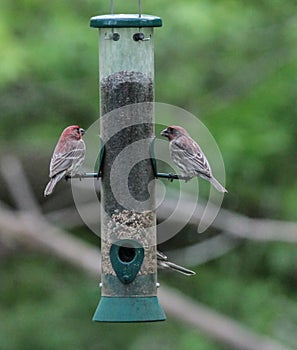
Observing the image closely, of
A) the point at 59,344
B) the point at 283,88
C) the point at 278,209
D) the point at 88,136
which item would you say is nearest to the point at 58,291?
the point at 59,344

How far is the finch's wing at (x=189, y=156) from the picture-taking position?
25.5ft

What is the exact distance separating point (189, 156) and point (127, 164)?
1.63 ft

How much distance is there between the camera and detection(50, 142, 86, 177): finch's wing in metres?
7.51

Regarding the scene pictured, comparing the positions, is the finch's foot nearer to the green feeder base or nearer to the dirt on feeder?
the dirt on feeder

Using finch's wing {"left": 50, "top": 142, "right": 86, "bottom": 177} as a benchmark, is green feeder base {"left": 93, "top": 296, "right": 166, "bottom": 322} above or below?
below

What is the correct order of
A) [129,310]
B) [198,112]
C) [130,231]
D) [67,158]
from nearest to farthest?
[129,310]
[130,231]
[67,158]
[198,112]

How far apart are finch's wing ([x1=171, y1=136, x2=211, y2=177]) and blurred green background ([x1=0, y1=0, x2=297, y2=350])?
12.4 feet

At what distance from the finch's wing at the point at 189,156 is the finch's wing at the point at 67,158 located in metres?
0.62

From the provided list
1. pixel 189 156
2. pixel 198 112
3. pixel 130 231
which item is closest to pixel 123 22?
pixel 189 156

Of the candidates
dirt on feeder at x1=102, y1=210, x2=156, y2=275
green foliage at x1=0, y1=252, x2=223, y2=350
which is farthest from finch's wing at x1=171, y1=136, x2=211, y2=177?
green foliage at x1=0, y1=252, x2=223, y2=350

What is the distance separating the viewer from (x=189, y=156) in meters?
7.77

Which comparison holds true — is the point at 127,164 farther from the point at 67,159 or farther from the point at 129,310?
the point at 129,310

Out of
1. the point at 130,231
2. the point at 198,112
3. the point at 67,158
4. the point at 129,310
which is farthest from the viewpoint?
the point at 198,112

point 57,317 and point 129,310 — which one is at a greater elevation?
point 129,310
